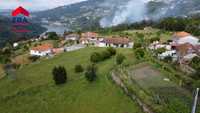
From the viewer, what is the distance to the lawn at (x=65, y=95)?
59.9ft

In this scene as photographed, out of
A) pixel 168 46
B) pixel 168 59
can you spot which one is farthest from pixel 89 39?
pixel 168 59

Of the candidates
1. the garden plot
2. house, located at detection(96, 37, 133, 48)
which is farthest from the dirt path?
house, located at detection(96, 37, 133, 48)

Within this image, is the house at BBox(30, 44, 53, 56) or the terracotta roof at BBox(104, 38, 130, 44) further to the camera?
the house at BBox(30, 44, 53, 56)

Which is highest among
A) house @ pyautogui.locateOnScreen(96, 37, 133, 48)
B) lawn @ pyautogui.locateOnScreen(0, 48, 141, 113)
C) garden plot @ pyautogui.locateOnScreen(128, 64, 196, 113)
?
house @ pyautogui.locateOnScreen(96, 37, 133, 48)

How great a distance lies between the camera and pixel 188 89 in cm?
1902

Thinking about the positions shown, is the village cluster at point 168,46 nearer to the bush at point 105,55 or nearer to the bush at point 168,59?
the bush at point 168,59

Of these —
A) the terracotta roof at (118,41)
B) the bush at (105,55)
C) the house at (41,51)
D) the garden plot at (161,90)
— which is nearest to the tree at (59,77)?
the garden plot at (161,90)

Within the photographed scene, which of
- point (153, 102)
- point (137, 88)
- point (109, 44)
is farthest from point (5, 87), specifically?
point (109, 44)

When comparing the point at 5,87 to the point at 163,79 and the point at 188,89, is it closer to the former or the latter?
the point at 163,79

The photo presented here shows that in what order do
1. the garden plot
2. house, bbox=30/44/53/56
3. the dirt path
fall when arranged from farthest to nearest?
house, bbox=30/44/53/56 → the dirt path → the garden plot

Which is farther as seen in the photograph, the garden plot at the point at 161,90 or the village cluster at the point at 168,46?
the village cluster at the point at 168,46

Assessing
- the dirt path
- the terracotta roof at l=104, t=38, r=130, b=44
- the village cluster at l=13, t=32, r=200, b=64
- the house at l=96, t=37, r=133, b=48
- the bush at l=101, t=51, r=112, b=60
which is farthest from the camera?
the terracotta roof at l=104, t=38, r=130, b=44

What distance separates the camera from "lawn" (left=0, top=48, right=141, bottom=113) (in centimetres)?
1827

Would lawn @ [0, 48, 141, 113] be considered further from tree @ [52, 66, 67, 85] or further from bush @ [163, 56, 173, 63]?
bush @ [163, 56, 173, 63]
